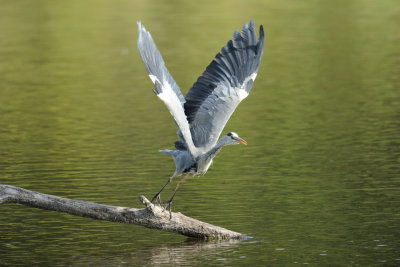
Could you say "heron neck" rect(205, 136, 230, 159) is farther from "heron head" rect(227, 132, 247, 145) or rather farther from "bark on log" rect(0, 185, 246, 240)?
"bark on log" rect(0, 185, 246, 240)

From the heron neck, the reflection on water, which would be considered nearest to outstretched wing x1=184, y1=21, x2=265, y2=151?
the heron neck

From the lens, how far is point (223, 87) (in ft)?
39.3

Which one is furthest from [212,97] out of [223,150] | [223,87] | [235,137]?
[223,150]

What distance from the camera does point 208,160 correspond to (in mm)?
11672

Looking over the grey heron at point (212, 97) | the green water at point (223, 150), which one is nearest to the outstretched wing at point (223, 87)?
the grey heron at point (212, 97)

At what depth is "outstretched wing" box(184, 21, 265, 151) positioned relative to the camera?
11.9m

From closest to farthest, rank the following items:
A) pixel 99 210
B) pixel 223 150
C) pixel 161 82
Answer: pixel 161 82 → pixel 99 210 → pixel 223 150

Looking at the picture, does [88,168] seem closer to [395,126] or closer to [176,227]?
[176,227]

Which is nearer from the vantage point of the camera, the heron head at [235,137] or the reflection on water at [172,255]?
the reflection on water at [172,255]

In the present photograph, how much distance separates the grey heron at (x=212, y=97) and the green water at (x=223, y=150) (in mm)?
1154

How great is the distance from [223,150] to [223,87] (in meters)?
6.14

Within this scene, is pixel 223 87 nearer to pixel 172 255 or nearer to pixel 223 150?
pixel 172 255

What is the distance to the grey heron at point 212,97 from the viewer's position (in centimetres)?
1165

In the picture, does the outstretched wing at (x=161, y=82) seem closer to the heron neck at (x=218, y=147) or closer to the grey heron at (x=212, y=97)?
the grey heron at (x=212, y=97)
